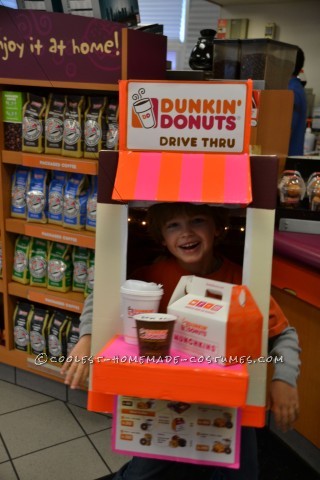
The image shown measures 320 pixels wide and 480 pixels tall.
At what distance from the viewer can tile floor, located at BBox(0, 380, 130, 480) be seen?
212 cm

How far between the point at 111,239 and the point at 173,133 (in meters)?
0.26

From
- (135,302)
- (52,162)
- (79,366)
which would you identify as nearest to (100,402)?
(79,366)

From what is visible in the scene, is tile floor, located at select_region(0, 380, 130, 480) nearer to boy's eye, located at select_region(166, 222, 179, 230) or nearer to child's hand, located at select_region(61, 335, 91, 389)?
child's hand, located at select_region(61, 335, 91, 389)

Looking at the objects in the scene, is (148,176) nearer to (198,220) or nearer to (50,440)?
(198,220)

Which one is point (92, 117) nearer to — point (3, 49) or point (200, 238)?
point (3, 49)

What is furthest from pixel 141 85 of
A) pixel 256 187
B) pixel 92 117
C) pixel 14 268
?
pixel 14 268

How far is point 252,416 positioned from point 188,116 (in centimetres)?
64

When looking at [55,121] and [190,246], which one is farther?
[55,121]

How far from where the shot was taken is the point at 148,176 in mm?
1000

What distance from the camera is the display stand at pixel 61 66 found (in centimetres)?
211

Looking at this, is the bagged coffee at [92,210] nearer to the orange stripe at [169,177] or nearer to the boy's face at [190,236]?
the boy's face at [190,236]

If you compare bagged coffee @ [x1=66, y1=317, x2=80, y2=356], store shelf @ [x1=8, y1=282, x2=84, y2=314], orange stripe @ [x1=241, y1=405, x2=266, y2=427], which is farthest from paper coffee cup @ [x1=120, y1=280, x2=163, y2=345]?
bagged coffee @ [x1=66, y1=317, x2=80, y2=356]

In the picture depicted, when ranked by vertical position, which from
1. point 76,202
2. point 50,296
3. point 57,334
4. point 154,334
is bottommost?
point 57,334

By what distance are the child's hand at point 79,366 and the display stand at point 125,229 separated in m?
0.10
